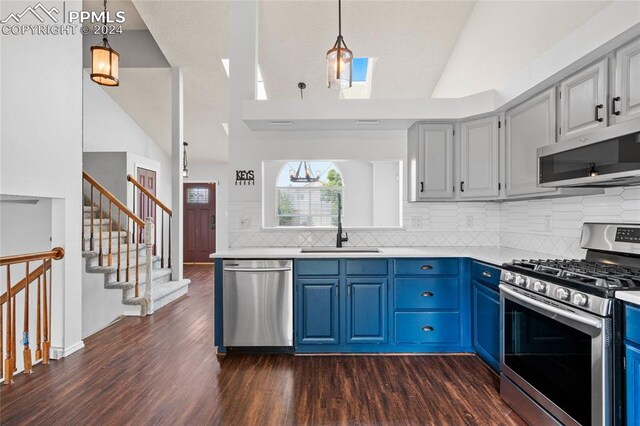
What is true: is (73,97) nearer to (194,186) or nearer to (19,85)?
(19,85)

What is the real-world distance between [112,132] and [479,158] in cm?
574

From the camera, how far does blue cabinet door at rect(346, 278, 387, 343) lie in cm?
289

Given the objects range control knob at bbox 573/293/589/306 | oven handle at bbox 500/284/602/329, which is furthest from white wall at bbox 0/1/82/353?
range control knob at bbox 573/293/589/306

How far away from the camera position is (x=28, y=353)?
2660 millimetres

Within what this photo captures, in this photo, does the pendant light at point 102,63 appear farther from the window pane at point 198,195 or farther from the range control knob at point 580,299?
the window pane at point 198,195

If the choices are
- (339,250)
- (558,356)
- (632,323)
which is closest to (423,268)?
(339,250)

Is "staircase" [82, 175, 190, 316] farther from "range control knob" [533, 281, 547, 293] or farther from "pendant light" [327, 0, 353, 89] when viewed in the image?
"range control knob" [533, 281, 547, 293]

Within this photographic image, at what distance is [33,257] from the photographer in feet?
8.75

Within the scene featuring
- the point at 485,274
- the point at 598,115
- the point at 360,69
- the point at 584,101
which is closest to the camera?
the point at 598,115

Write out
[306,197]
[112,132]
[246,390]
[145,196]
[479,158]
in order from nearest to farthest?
[246,390] < [479,158] < [112,132] < [145,196] < [306,197]

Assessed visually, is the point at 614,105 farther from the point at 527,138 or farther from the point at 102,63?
the point at 102,63

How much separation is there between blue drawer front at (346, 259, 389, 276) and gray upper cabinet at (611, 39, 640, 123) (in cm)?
177

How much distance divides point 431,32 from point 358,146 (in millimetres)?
1726

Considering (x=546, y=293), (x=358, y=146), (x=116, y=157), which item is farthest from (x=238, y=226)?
(x=116, y=157)
